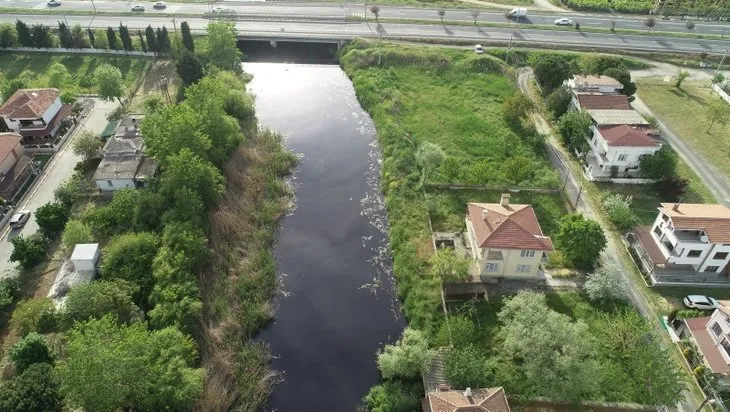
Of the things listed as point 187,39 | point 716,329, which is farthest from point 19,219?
point 716,329

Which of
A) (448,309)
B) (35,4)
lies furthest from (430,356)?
→ (35,4)

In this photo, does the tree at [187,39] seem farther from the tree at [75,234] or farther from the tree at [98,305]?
the tree at [98,305]

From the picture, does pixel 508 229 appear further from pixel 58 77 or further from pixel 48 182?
pixel 58 77

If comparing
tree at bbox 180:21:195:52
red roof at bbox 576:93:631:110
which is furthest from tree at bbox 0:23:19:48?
red roof at bbox 576:93:631:110

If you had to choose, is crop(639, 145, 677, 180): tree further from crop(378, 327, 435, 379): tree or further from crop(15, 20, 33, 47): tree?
crop(15, 20, 33, 47): tree

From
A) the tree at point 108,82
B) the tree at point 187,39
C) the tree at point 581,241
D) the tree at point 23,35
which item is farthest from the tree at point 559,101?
the tree at point 23,35

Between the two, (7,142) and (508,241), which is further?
(7,142)
